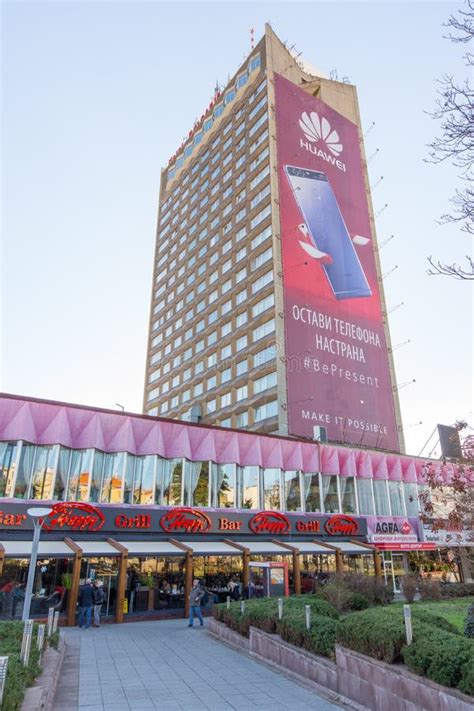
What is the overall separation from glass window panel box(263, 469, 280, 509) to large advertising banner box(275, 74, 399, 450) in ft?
39.1

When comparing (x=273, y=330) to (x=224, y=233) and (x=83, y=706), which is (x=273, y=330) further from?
(x=83, y=706)

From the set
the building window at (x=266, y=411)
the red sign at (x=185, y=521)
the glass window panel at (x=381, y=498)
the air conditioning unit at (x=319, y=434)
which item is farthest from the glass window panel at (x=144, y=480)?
the building window at (x=266, y=411)

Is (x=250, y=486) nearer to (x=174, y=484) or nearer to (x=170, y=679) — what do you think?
(x=174, y=484)

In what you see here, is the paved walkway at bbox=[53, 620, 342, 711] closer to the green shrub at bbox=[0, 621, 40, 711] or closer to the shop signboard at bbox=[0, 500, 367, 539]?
the green shrub at bbox=[0, 621, 40, 711]

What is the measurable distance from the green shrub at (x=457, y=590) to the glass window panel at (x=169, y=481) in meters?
15.7

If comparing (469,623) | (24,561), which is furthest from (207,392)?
(469,623)

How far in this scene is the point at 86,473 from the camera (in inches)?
1034

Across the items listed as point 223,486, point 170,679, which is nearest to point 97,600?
point 170,679

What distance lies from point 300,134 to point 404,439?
3898 centimetres

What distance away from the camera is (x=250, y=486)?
3219 cm

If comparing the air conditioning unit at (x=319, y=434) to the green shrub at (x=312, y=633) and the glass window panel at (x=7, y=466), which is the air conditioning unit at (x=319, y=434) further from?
the green shrub at (x=312, y=633)

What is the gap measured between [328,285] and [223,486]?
30066 millimetres

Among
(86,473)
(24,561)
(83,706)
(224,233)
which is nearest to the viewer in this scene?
(83,706)

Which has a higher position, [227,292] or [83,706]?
[227,292]
